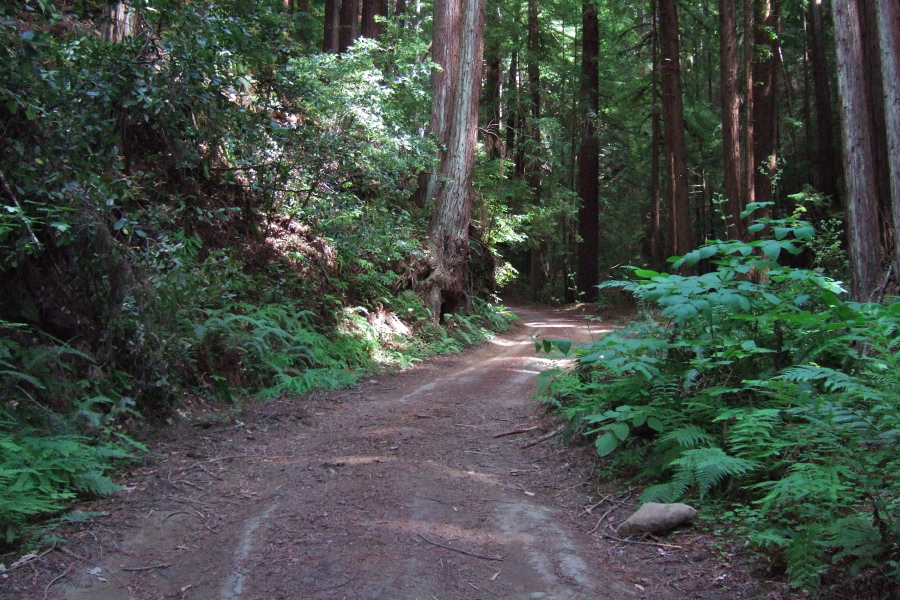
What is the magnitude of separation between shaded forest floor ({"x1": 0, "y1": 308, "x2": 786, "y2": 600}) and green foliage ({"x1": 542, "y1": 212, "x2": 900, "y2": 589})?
40 cm

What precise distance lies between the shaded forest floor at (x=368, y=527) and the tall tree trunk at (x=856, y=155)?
5.75 meters

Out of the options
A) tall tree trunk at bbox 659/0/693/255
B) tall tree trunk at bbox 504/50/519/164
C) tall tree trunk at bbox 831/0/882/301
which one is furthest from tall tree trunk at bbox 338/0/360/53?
tall tree trunk at bbox 831/0/882/301

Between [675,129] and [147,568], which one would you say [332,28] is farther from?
[147,568]

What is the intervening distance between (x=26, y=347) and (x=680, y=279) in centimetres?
586

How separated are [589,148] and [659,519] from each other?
915 inches

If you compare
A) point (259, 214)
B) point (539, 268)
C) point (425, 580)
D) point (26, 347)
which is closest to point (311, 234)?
point (259, 214)

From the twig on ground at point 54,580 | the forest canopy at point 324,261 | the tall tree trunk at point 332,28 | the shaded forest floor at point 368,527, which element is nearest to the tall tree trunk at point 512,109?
the forest canopy at point 324,261

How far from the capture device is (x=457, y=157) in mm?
15516

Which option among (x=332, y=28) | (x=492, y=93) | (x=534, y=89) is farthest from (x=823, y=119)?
(x=332, y=28)

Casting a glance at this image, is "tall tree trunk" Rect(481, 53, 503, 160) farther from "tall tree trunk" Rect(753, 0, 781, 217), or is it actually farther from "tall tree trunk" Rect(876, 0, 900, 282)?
"tall tree trunk" Rect(876, 0, 900, 282)

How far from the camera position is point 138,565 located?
388 cm

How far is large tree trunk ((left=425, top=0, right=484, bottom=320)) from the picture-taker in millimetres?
15453

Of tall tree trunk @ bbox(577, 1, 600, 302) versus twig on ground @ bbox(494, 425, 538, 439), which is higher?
tall tree trunk @ bbox(577, 1, 600, 302)

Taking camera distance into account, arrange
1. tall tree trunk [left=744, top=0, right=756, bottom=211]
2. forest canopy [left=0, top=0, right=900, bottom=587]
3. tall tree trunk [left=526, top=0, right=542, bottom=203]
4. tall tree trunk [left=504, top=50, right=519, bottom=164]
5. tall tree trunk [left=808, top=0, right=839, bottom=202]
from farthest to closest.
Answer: tall tree trunk [left=504, top=50, right=519, bottom=164] < tall tree trunk [left=526, top=0, right=542, bottom=203] < tall tree trunk [left=808, top=0, right=839, bottom=202] < tall tree trunk [left=744, top=0, right=756, bottom=211] < forest canopy [left=0, top=0, right=900, bottom=587]
